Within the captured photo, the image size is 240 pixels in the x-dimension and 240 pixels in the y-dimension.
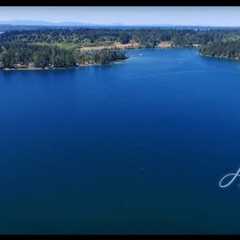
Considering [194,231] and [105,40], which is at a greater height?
[105,40]

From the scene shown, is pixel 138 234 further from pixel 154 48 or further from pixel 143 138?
pixel 154 48

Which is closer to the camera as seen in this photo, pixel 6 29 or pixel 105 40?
pixel 6 29

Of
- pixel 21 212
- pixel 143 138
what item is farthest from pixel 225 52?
pixel 21 212

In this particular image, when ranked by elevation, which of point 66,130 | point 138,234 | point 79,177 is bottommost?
point 138,234
